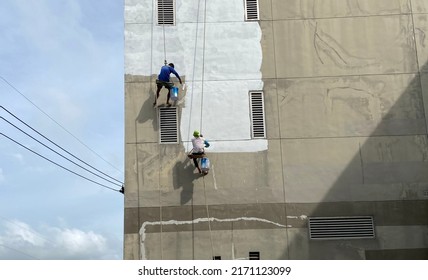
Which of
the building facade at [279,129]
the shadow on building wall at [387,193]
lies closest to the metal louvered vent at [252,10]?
the building facade at [279,129]

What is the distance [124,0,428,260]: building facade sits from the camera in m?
16.4

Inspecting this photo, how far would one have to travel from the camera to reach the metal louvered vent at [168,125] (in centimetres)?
1711

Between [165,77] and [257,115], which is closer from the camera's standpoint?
[165,77]

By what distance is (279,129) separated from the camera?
17172 mm

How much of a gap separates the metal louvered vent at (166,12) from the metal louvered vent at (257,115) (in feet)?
11.5

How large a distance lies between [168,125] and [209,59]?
2.45 m

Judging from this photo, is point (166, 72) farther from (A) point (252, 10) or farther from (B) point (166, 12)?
(A) point (252, 10)

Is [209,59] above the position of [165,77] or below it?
above

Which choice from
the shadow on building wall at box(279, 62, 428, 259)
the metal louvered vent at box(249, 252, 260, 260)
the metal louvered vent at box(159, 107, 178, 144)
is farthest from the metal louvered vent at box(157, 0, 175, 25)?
the metal louvered vent at box(249, 252, 260, 260)

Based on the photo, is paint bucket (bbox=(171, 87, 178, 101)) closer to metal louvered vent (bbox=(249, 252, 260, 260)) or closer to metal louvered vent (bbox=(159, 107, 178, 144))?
metal louvered vent (bbox=(159, 107, 178, 144))

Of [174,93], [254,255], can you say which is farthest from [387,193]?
[174,93]

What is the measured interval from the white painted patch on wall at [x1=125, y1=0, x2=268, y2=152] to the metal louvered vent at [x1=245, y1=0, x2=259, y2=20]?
192 mm

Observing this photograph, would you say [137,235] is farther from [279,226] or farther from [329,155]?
[329,155]
